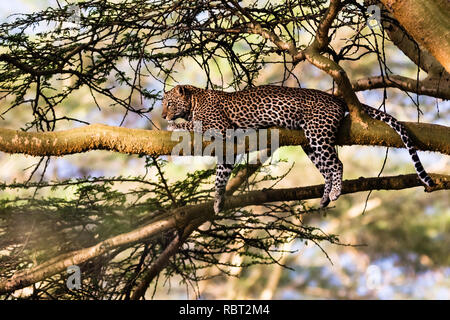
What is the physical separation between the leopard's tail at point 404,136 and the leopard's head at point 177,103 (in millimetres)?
1369

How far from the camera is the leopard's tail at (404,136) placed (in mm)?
4516

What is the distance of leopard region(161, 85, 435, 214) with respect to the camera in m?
4.78

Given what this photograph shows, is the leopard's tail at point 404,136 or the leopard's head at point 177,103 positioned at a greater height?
the leopard's head at point 177,103

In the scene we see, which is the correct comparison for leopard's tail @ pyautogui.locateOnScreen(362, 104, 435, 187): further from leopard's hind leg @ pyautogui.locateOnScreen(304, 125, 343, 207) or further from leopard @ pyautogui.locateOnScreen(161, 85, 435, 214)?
leopard's hind leg @ pyautogui.locateOnScreen(304, 125, 343, 207)

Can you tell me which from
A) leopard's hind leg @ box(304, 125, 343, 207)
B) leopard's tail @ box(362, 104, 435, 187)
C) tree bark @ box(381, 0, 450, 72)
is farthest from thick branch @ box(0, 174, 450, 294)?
tree bark @ box(381, 0, 450, 72)

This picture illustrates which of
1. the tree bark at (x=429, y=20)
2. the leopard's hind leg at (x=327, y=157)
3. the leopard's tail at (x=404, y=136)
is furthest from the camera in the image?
the leopard's hind leg at (x=327, y=157)

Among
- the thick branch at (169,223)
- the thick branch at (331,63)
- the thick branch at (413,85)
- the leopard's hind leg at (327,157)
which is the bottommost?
the thick branch at (169,223)

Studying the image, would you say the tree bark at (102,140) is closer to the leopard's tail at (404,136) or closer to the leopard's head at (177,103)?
the leopard's tail at (404,136)

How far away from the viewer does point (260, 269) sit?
62.1 feet

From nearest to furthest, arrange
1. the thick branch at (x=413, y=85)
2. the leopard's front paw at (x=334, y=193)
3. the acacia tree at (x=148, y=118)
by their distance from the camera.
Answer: the acacia tree at (x=148, y=118) → the leopard's front paw at (x=334, y=193) → the thick branch at (x=413, y=85)

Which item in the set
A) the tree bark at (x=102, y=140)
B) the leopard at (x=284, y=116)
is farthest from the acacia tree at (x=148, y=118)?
the leopard at (x=284, y=116)

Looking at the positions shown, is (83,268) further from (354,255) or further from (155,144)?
(354,255)

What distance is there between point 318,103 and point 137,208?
211 centimetres
